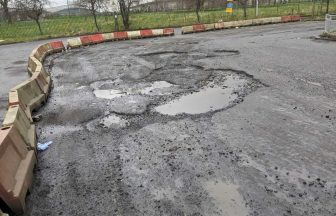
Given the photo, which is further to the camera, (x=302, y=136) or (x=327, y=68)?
(x=327, y=68)

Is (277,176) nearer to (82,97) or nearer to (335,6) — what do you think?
(82,97)

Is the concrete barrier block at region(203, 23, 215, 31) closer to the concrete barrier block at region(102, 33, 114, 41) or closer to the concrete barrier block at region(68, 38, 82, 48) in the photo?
the concrete barrier block at region(102, 33, 114, 41)

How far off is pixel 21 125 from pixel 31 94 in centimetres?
361

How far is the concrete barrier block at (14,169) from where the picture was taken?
491cm

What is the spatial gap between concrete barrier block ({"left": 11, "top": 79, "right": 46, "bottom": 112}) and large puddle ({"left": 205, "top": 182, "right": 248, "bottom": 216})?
6162 mm

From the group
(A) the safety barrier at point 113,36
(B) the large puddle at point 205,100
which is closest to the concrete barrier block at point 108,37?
(A) the safety barrier at point 113,36

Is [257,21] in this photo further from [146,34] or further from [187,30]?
[146,34]

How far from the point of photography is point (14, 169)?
17.9 feet

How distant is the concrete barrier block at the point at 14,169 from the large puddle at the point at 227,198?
9.45 ft

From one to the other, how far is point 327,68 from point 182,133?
7.74m

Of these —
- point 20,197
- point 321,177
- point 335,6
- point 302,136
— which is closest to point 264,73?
point 302,136

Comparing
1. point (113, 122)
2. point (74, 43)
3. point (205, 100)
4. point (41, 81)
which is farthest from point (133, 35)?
point (113, 122)

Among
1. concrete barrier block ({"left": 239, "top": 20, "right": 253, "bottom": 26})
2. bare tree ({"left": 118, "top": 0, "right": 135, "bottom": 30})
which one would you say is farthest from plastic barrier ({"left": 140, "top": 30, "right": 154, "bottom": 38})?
concrete barrier block ({"left": 239, "top": 20, "right": 253, "bottom": 26})

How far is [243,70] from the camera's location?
42.4 ft
